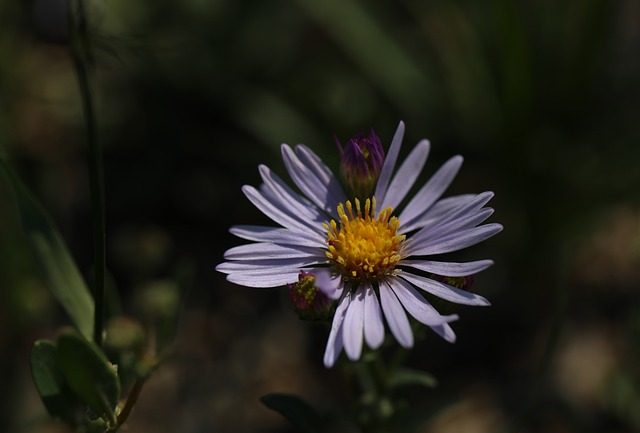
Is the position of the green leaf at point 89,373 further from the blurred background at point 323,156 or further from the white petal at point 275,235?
the blurred background at point 323,156

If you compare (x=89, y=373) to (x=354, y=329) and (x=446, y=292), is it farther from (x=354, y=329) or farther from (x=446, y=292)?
(x=446, y=292)

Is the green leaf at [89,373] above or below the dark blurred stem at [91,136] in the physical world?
below

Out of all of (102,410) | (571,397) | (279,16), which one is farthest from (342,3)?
(102,410)

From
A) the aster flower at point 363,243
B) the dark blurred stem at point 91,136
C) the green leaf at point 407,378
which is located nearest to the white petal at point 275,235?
the aster flower at point 363,243

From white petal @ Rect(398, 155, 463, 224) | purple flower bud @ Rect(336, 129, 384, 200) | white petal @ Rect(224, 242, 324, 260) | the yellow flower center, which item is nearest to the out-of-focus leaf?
white petal @ Rect(224, 242, 324, 260)

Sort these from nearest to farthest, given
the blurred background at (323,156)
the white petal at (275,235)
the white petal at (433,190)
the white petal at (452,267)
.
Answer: the white petal at (452,267)
the white petal at (275,235)
the white petal at (433,190)
the blurred background at (323,156)

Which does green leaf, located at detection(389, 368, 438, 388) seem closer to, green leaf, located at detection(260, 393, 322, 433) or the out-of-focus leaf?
green leaf, located at detection(260, 393, 322, 433)
